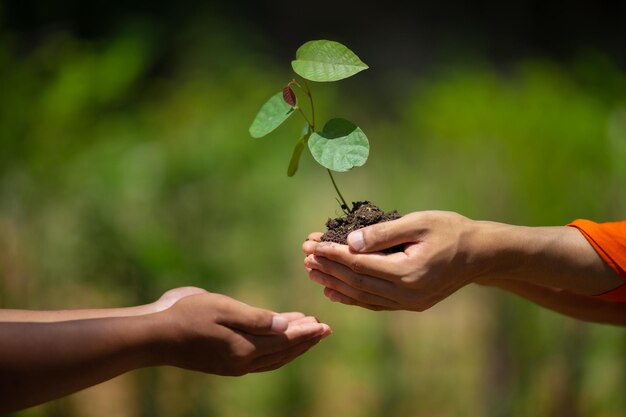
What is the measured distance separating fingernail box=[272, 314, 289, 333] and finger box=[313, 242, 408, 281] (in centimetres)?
16

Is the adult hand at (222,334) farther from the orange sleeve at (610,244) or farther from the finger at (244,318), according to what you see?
the orange sleeve at (610,244)

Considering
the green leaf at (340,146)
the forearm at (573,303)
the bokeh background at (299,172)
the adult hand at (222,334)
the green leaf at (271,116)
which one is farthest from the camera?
the bokeh background at (299,172)

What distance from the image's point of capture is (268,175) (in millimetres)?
2357

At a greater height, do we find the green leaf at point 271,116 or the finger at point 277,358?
the green leaf at point 271,116

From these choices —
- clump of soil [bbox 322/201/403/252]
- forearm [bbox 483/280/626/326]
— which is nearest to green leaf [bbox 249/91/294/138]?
clump of soil [bbox 322/201/403/252]

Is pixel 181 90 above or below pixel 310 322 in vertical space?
above

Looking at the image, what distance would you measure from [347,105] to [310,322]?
1.28 m

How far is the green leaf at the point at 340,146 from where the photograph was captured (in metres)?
1.28

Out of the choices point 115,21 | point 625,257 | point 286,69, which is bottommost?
point 625,257

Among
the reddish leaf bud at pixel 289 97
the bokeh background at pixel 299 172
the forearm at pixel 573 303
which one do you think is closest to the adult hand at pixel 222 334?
the reddish leaf bud at pixel 289 97

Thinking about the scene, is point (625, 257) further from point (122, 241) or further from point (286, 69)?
point (122, 241)

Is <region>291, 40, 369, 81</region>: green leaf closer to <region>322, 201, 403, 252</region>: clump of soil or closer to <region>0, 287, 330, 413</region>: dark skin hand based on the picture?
<region>322, 201, 403, 252</region>: clump of soil

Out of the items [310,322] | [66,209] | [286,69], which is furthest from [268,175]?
[310,322]

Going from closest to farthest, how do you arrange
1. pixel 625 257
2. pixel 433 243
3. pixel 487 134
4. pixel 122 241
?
1. pixel 433 243
2. pixel 625 257
3. pixel 122 241
4. pixel 487 134
